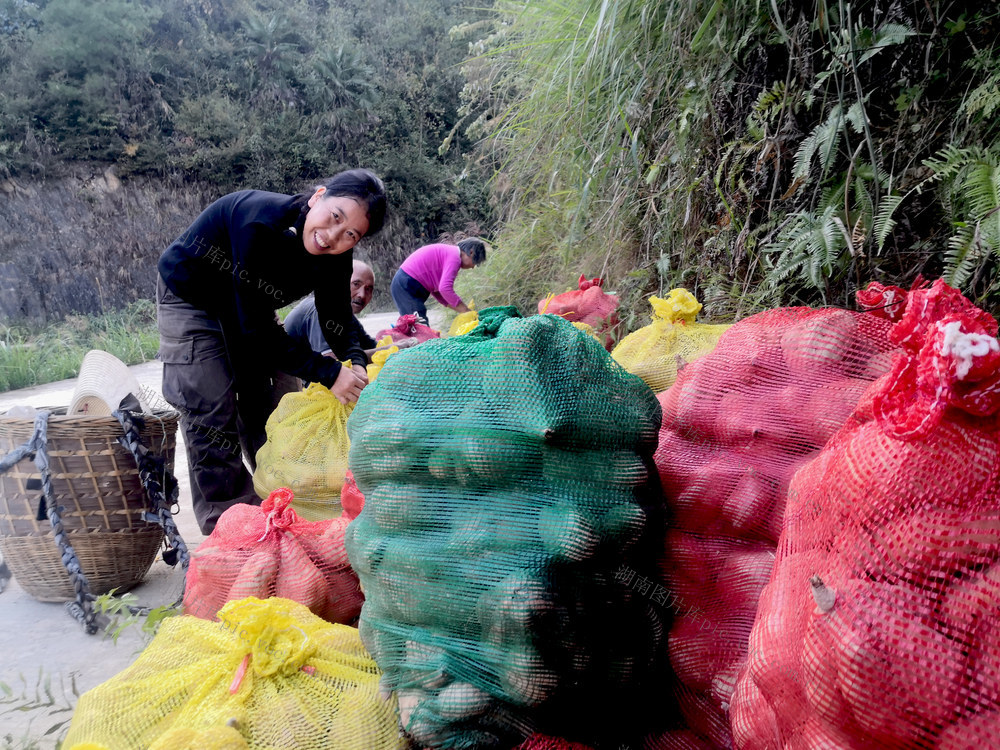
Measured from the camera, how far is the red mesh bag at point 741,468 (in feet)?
3.83

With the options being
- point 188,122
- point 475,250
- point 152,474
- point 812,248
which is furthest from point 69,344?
point 812,248

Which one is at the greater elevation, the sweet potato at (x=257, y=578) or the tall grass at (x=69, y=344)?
the sweet potato at (x=257, y=578)

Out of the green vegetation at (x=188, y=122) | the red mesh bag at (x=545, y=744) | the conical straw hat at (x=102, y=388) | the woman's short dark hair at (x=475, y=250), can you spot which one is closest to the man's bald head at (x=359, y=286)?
the woman's short dark hair at (x=475, y=250)

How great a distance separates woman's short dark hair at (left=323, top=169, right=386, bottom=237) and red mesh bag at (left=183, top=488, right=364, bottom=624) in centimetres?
117

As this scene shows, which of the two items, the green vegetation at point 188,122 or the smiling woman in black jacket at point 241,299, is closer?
the smiling woman in black jacket at point 241,299

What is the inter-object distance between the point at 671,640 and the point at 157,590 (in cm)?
218

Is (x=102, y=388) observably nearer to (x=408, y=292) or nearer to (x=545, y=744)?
(x=545, y=744)

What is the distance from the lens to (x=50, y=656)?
2.14 metres

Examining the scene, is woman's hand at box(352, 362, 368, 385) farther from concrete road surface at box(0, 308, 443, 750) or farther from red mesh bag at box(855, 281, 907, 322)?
red mesh bag at box(855, 281, 907, 322)

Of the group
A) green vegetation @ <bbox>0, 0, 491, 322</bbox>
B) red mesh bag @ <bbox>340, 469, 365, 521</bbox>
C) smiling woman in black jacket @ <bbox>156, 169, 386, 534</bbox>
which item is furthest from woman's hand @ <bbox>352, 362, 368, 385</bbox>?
green vegetation @ <bbox>0, 0, 491, 322</bbox>

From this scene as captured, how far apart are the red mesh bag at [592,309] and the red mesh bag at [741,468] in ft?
4.82

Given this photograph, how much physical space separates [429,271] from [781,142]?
4.41 metres

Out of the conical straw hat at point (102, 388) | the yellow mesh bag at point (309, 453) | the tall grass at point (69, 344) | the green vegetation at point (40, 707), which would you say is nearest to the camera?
the green vegetation at point (40, 707)

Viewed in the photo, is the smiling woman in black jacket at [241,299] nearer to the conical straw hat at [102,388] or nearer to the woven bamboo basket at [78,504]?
the conical straw hat at [102,388]
